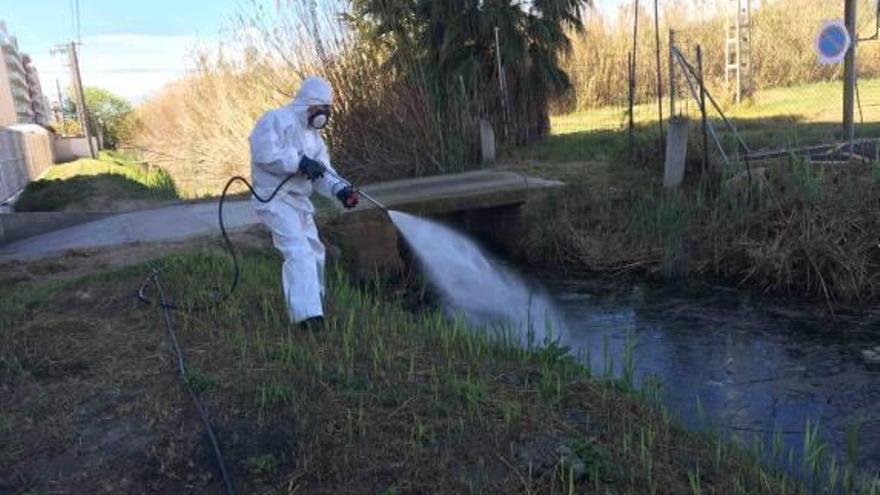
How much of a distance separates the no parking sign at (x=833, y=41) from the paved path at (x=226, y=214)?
3.36 meters

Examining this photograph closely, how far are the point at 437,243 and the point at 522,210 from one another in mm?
1995

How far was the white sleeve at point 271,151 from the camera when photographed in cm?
525

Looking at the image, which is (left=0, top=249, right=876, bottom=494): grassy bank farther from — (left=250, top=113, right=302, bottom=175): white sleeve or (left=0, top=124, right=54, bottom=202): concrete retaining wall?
(left=0, top=124, right=54, bottom=202): concrete retaining wall

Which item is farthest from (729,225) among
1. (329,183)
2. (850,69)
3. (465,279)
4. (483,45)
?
(483,45)

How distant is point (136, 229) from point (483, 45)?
7.23 metres

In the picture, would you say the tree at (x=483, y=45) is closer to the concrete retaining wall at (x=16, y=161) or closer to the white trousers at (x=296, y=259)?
the concrete retaining wall at (x=16, y=161)

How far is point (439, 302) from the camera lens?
7930mm

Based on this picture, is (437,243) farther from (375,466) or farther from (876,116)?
(876,116)

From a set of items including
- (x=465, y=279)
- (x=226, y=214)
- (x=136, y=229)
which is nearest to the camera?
(x=465, y=279)

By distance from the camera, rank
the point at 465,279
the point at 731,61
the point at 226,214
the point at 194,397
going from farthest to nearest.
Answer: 1. the point at 731,61
2. the point at 226,214
3. the point at 465,279
4. the point at 194,397

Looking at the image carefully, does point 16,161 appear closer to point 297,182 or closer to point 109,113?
point 297,182

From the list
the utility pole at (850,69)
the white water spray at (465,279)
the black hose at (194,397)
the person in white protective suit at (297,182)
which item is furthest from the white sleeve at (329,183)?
the utility pole at (850,69)

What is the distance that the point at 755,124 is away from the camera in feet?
46.3

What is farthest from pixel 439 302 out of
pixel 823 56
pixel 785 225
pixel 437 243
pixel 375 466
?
pixel 823 56
